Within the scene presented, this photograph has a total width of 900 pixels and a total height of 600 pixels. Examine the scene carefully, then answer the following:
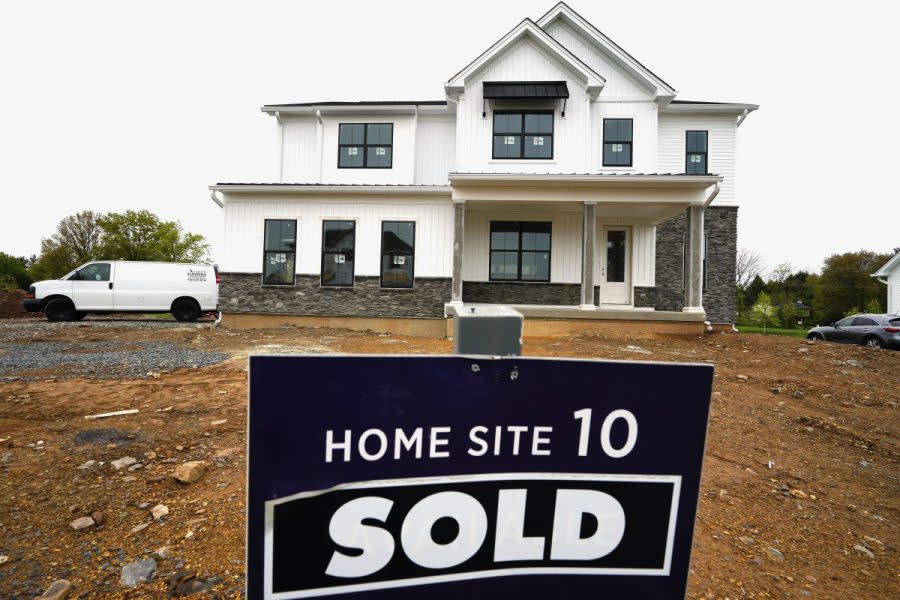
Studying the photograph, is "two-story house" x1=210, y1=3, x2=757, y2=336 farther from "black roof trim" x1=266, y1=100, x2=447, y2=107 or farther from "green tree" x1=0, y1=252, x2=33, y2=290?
"green tree" x1=0, y1=252, x2=33, y2=290

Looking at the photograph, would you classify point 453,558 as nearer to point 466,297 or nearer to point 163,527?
point 163,527

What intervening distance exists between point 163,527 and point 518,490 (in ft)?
8.19

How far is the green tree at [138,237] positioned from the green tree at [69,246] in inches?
74.3

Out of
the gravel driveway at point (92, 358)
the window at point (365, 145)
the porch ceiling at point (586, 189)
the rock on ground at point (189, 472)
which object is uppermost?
the window at point (365, 145)

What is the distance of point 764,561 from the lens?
2467mm

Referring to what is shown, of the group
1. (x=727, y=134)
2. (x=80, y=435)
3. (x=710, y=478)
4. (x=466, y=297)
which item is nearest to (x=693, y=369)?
(x=710, y=478)

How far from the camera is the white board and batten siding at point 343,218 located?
42.2ft

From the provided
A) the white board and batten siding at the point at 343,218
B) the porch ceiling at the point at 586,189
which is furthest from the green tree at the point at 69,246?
the porch ceiling at the point at 586,189

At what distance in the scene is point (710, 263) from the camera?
15625 mm

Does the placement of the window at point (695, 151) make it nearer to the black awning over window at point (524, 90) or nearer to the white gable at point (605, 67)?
the white gable at point (605, 67)

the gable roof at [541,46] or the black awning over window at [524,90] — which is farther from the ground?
the gable roof at [541,46]

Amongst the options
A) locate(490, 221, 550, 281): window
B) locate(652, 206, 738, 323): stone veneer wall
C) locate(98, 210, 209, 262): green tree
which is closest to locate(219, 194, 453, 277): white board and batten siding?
locate(490, 221, 550, 281): window

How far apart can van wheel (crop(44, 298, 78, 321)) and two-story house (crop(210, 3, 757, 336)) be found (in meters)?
5.39

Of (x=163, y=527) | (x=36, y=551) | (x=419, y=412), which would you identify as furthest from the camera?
(x=163, y=527)
